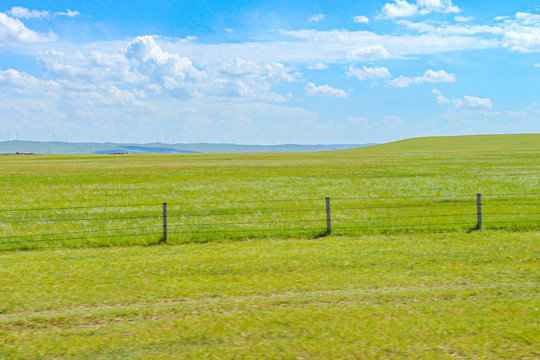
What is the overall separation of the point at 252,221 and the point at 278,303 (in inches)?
442

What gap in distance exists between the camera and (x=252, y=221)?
19.9 m

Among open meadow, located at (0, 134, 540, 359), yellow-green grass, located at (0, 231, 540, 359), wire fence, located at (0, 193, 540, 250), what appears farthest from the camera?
wire fence, located at (0, 193, 540, 250)

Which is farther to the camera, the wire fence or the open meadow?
the wire fence

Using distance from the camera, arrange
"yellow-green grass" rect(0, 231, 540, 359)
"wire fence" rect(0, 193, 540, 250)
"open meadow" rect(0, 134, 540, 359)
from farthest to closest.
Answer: "wire fence" rect(0, 193, 540, 250) → "open meadow" rect(0, 134, 540, 359) → "yellow-green grass" rect(0, 231, 540, 359)

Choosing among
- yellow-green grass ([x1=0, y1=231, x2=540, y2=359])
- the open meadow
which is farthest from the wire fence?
yellow-green grass ([x1=0, y1=231, x2=540, y2=359])

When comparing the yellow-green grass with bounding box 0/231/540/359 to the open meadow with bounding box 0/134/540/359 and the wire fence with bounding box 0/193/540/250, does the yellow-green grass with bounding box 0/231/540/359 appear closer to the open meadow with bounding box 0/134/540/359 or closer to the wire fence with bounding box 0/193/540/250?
the open meadow with bounding box 0/134/540/359

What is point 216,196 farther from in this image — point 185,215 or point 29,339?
point 29,339

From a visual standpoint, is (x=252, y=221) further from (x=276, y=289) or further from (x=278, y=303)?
(x=278, y=303)

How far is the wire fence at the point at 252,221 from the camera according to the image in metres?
16.5

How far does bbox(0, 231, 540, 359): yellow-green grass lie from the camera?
6.83 meters

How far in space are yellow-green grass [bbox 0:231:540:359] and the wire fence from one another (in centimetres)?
281

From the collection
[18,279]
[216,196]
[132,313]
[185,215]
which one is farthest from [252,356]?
[216,196]

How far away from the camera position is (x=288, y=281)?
400 inches

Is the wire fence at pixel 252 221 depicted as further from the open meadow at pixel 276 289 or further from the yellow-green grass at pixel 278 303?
the yellow-green grass at pixel 278 303
